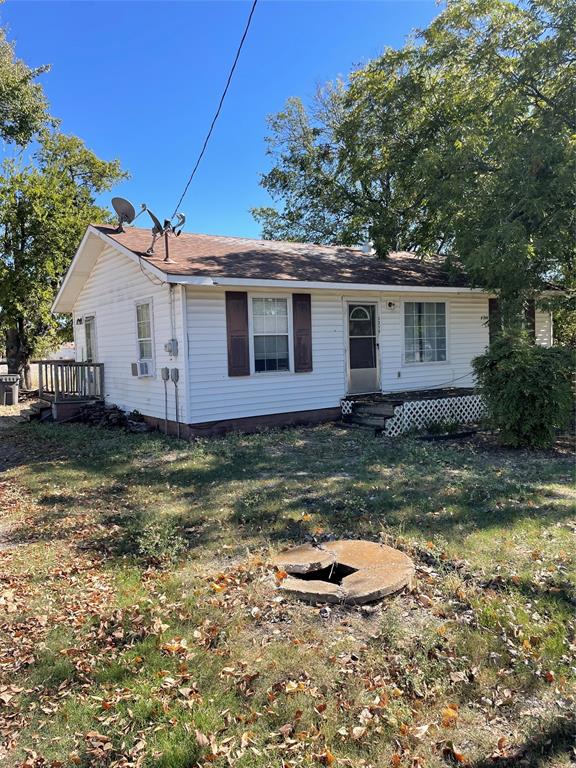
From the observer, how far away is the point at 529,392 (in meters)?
8.35

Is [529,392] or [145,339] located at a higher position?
[145,339]

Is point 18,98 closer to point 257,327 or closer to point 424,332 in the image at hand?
point 257,327

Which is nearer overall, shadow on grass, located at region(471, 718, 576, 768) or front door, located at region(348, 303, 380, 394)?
shadow on grass, located at region(471, 718, 576, 768)

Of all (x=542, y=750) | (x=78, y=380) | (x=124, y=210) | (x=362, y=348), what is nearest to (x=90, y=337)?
(x=78, y=380)

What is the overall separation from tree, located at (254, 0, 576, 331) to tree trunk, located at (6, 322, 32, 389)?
14140 millimetres

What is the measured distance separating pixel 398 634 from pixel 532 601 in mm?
1043

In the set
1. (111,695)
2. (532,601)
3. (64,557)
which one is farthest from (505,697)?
(64,557)

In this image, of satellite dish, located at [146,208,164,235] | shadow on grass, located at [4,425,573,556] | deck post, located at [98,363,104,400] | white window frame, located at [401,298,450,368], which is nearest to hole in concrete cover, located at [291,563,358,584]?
shadow on grass, located at [4,425,573,556]

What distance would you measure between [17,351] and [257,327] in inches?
572

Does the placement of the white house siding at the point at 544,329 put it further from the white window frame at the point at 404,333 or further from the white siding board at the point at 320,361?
the white window frame at the point at 404,333

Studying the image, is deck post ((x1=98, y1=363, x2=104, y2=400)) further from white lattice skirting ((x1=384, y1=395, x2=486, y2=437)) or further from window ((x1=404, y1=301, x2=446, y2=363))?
window ((x1=404, y1=301, x2=446, y2=363))

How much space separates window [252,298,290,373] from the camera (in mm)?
10391

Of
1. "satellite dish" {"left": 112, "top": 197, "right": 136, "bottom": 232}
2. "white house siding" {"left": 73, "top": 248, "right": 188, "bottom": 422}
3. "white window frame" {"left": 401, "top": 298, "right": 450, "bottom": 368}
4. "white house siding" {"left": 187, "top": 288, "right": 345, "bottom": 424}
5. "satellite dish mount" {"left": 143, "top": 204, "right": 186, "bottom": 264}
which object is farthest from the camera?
"white window frame" {"left": 401, "top": 298, "right": 450, "bottom": 368}

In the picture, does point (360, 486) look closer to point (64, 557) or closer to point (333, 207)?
point (64, 557)
